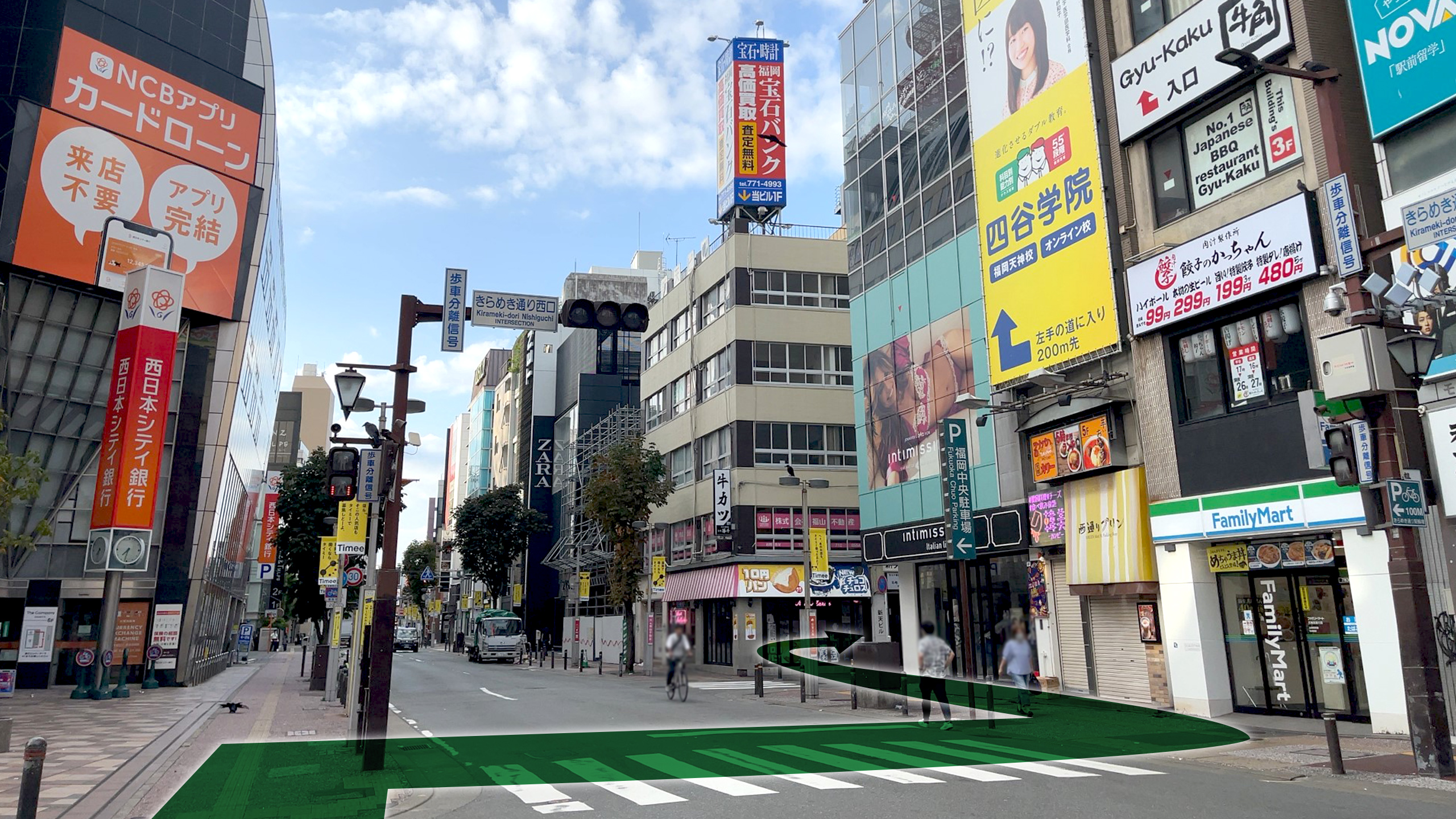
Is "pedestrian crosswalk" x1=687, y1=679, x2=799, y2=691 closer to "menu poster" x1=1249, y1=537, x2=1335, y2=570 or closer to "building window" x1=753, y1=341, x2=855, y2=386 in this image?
A: "building window" x1=753, y1=341, x2=855, y2=386

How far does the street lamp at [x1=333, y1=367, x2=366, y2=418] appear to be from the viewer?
15594 millimetres

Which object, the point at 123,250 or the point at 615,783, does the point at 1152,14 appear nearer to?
the point at 615,783

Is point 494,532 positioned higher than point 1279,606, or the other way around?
point 494,532

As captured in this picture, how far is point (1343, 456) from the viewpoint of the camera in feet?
40.3

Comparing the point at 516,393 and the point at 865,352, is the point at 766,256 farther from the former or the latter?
the point at 516,393

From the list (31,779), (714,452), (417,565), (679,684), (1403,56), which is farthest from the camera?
(417,565)

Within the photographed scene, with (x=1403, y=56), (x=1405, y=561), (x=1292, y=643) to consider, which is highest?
(x=1403, y=56)

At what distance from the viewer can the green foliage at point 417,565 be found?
12119 centimetres

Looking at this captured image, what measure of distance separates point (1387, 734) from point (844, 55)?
29730mm

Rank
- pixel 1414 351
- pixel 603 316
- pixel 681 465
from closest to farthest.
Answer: pixel 603 316 < pixel 1414 351 < pixel 681 465

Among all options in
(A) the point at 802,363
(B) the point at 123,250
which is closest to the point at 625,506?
(A) the point at 802,363

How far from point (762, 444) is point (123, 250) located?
26143 millimetres

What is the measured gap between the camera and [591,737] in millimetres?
17750
